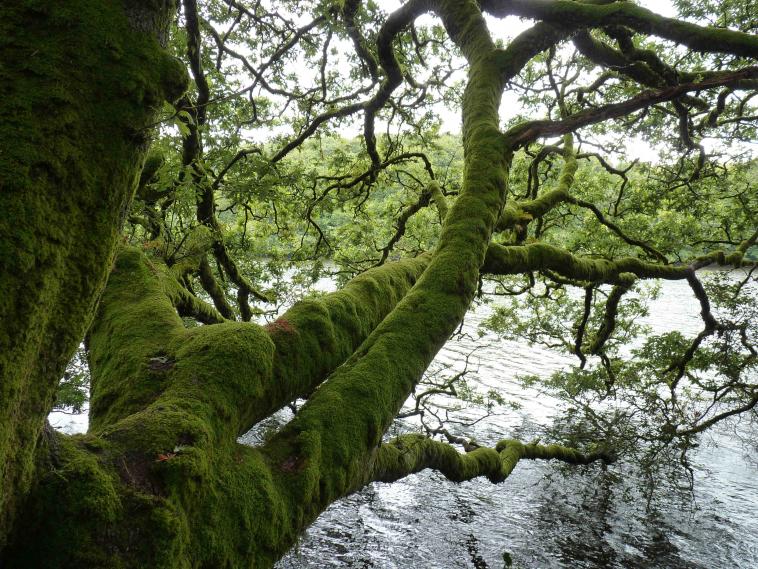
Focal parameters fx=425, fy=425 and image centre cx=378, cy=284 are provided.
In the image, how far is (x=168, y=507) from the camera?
1.62 m

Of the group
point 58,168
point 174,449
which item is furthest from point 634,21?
point 174,449

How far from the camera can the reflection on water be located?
8.55 meters

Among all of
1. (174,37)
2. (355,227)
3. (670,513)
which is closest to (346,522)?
(355,227)

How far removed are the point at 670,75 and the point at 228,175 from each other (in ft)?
15.8

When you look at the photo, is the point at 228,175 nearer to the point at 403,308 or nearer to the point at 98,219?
the point at 403,308

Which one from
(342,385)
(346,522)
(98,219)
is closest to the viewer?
(98,219)

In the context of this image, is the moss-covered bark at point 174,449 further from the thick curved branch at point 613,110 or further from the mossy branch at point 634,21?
the mossy branch at point 634,21

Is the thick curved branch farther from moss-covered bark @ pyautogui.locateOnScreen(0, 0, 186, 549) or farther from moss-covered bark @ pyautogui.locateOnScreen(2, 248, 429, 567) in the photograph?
moss-covered bark @ pyautogui.locateOnScreen(0, 0, 186, 549)

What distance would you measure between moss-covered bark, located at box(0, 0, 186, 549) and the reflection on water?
8.16 meters

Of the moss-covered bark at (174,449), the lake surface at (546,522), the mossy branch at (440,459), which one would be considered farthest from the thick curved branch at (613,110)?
the lake surface at (546,522)

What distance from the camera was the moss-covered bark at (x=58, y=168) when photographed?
1.24 metres

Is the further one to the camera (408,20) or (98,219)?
(408,20)

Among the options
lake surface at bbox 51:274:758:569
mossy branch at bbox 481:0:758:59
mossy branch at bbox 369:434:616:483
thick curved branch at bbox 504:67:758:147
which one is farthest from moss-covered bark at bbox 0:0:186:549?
lake surface at bbox 51:274:758:569

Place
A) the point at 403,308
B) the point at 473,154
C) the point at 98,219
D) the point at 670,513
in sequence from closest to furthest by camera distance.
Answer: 1. the point at 98,219
2. the point at 403,308
3. the point at 473,154
4. the point at 670,513
